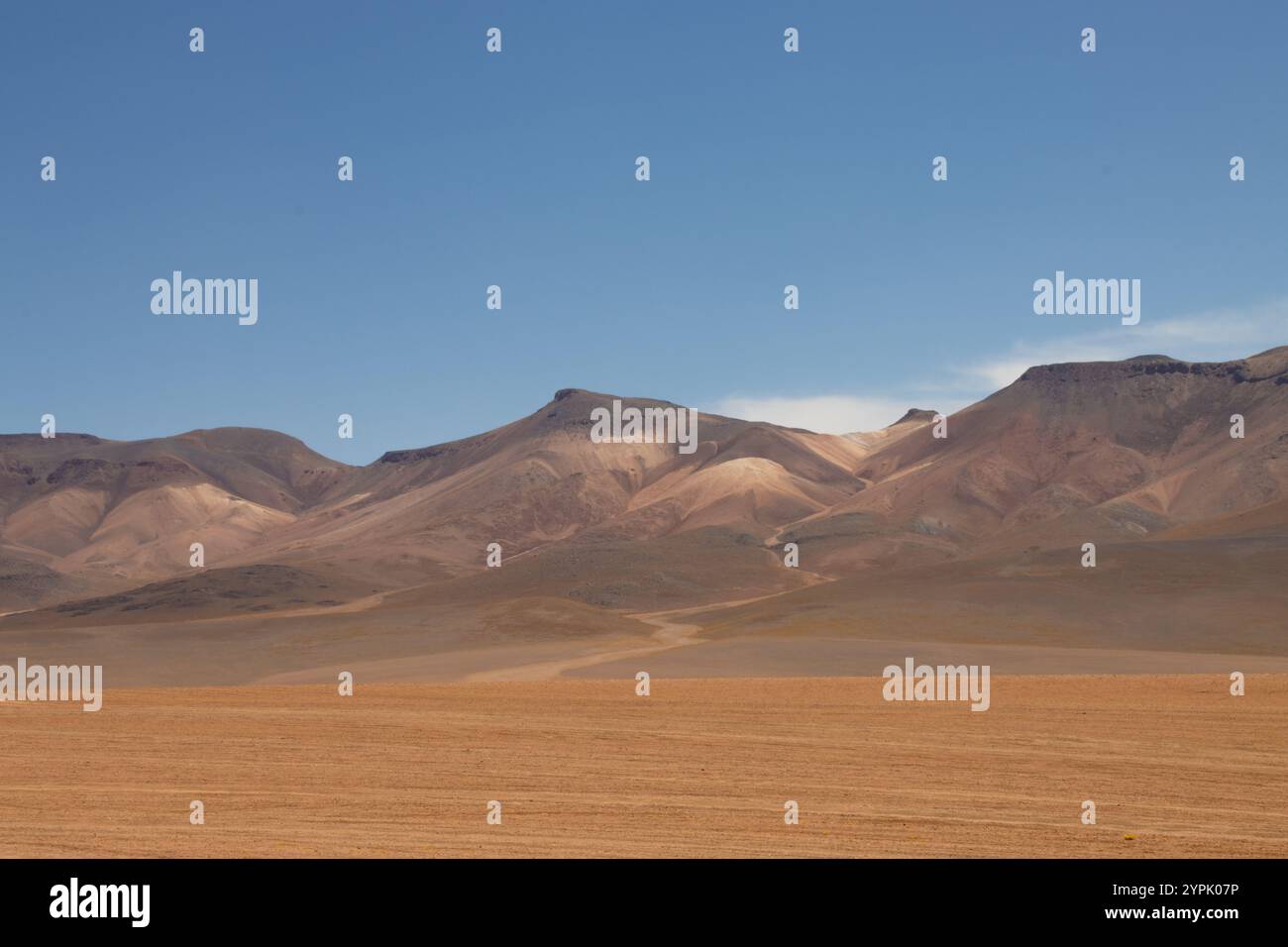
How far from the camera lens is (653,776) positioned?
21.0 m

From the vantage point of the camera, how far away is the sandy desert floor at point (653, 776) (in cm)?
1505

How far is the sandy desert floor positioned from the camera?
592 inches

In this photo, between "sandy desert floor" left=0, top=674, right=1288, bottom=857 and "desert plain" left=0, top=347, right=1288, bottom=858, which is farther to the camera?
"desert plain" left=0, top=347, right=1288, bottom=858

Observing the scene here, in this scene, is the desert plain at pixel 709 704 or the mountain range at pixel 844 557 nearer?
the desert plain at pixel 709 704

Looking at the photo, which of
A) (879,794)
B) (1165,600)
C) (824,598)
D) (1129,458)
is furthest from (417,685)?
(1129,458)

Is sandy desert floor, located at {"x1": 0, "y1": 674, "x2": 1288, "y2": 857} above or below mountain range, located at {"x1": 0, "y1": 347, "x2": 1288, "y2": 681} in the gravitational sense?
below

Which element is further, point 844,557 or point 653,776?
point 844,557

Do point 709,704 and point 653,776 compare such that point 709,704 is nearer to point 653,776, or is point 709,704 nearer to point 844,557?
point 653,776

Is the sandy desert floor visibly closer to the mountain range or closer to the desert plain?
the desert plain

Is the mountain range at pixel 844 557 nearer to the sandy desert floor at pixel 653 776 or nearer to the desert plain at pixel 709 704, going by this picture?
the desert plain at pixel 709 704

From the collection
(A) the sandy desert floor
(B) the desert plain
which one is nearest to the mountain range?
(B) the desert plain

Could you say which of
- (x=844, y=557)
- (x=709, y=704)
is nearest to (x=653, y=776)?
(x=709, y=704)

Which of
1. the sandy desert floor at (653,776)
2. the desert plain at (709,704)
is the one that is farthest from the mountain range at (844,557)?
the sandy desert floor at (653,776)
